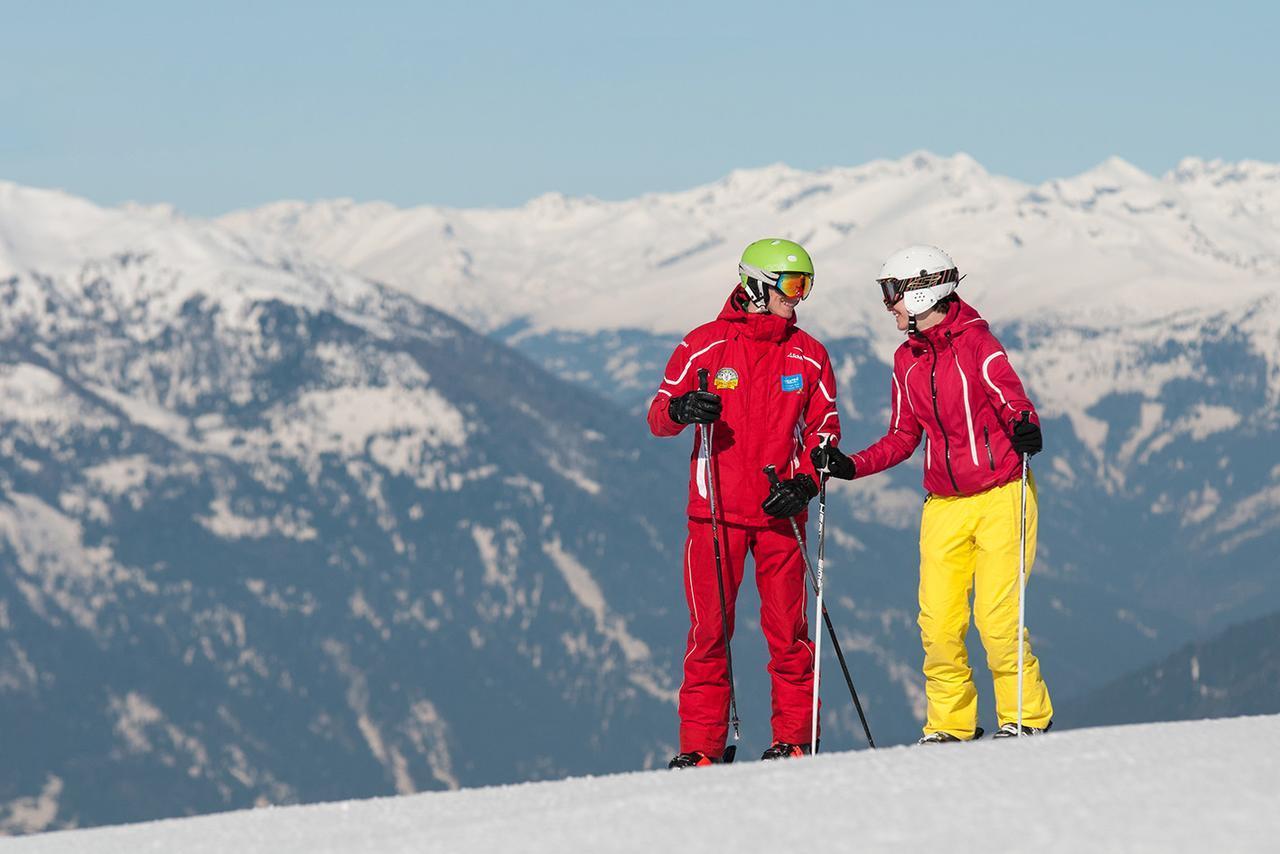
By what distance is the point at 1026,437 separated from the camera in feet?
39.4

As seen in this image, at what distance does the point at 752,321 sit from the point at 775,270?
0.50m

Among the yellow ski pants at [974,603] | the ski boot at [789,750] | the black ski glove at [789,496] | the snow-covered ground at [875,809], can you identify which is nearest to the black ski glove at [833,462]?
the black ski glove at [789,496]

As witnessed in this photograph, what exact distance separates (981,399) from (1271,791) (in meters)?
5.24

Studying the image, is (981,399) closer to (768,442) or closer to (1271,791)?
(768,442)

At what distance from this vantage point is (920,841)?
7.23m

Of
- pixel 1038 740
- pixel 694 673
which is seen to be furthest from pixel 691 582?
pixel 1038 740

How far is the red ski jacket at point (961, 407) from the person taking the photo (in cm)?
1244

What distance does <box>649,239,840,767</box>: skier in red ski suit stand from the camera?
12.7 meters

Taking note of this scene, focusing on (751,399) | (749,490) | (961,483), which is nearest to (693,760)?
(749,490)

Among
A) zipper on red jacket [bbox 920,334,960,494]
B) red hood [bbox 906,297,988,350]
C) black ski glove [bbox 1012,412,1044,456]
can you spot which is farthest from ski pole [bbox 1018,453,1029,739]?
red hood [bbox 906,297,988,350]

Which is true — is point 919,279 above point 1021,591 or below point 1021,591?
above

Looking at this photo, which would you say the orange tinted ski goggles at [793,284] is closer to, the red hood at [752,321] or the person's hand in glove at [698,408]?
the red hood at [752,321]

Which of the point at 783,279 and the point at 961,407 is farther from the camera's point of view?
the point at 783,279

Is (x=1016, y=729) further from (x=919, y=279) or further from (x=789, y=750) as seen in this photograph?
(x=919, y=279)
